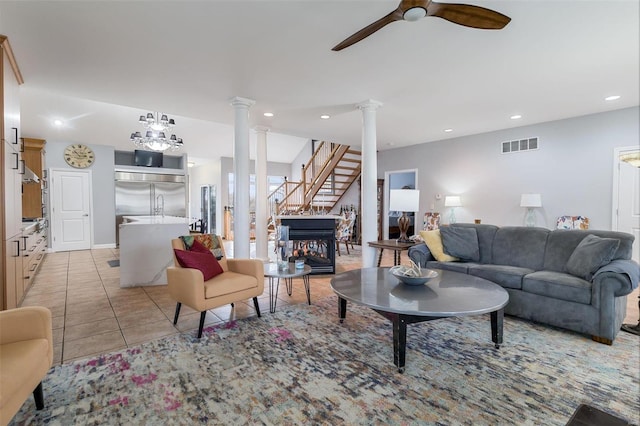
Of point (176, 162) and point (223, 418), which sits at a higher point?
point (176, 162)

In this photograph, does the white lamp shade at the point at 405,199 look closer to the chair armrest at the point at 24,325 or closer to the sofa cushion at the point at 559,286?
the sofa cushion at the point at 559,286

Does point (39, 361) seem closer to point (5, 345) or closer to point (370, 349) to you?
point (5, 345)

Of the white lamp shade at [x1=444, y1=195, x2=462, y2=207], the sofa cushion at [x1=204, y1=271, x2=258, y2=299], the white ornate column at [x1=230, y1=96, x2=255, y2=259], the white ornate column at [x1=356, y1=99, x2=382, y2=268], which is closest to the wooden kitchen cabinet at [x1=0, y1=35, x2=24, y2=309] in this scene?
the sofa cushion at [x1=204, y1=271, x2=258, y2=299]

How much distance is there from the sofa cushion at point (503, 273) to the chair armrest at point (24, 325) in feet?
11.9

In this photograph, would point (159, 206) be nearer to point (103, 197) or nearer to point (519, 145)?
point (103, 197)

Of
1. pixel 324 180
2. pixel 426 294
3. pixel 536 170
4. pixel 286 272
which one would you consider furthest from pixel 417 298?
pixel 324 180

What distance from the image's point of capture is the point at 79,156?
723 cm

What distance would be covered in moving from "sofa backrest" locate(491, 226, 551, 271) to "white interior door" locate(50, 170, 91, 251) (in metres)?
8.51

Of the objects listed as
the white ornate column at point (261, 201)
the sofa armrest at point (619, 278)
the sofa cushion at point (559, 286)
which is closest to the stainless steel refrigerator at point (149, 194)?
the white ornate column at point (261, 201)

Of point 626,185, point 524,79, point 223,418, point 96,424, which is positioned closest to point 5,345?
point 96,424

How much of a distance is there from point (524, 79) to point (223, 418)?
4350mm

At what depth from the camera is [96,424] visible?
159cm

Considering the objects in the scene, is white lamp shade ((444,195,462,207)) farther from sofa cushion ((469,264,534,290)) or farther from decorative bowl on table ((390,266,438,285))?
decorative bowl on table ((390,266,438,285))

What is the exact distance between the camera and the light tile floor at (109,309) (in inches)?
101
